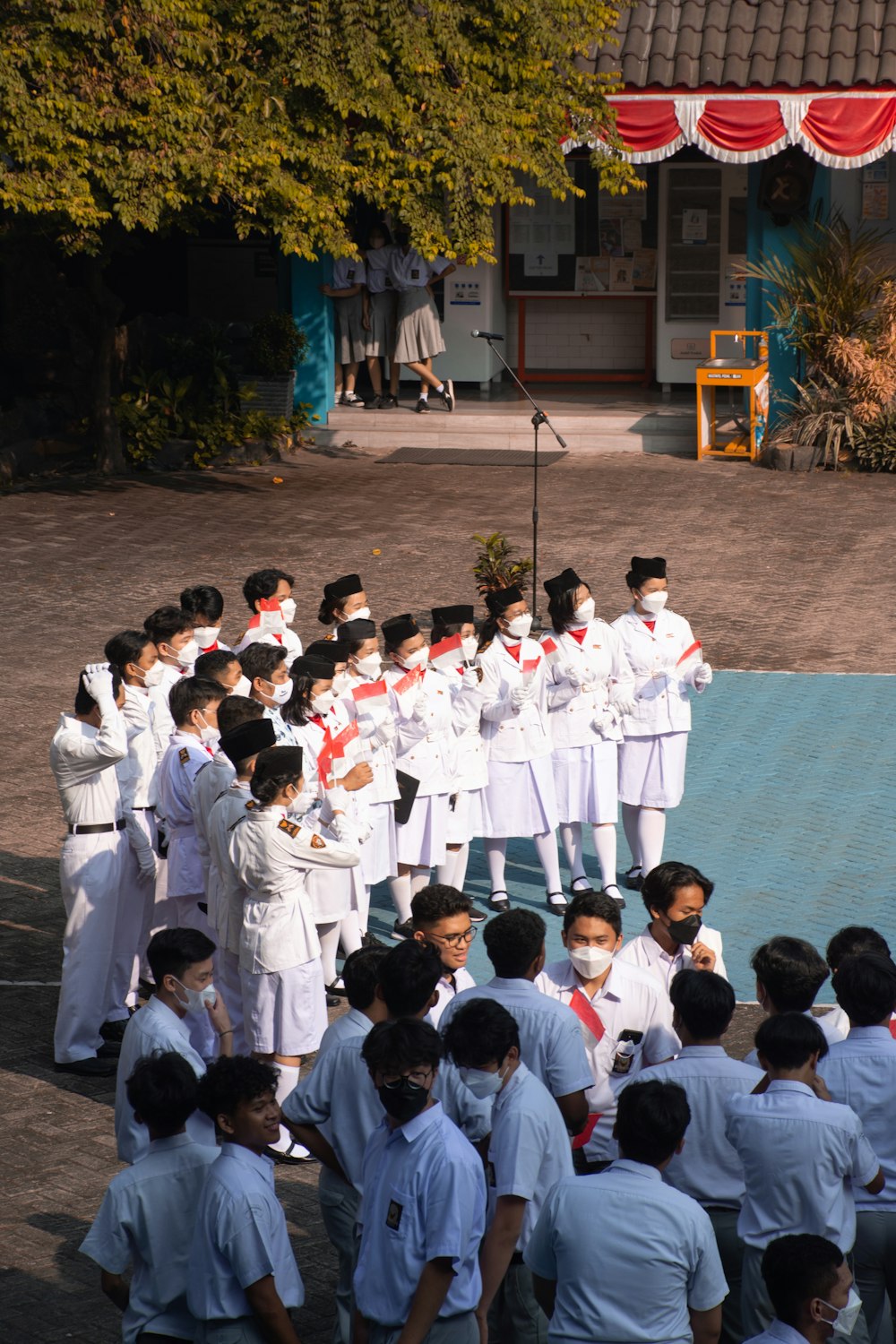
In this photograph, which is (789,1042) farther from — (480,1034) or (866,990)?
(480,1034)

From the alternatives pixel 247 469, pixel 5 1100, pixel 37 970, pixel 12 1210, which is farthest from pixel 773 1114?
pixel 247 469

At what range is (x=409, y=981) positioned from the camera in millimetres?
5293

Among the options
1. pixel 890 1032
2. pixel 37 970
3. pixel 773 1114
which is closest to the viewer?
pixel 773 1114

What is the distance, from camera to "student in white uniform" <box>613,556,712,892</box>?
9.77 metres

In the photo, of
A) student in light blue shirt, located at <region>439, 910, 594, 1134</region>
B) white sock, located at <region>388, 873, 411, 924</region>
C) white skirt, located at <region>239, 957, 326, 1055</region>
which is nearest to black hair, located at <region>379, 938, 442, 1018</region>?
student in light blue shirt, located at <region>439, 910, 594, 1134</region>

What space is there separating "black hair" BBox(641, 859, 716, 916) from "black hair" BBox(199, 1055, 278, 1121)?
1794mm

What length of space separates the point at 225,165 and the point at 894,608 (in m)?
6.68

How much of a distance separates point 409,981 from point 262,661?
3.40m

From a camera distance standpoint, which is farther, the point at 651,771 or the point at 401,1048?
the point at 651,771

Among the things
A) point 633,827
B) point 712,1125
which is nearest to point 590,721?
point 633,827

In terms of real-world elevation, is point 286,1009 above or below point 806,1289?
below

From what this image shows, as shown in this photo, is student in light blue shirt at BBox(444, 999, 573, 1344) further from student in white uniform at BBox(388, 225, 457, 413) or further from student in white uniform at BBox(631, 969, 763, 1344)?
student in white uniform at BBox(388, 225, 457, 413)

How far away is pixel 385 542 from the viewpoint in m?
16.4

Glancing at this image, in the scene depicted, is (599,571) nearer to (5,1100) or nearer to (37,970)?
(37,970)
